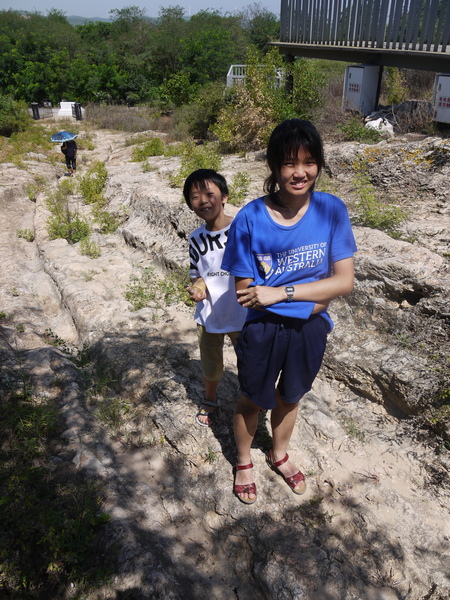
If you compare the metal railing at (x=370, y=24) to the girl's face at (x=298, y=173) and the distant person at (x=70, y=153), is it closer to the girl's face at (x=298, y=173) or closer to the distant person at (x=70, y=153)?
the distant person at (x=70, y=153)

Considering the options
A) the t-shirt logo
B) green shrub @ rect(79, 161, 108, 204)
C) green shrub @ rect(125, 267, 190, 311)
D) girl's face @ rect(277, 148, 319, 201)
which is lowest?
green shrub @ rect(125, 267, 190, 311)

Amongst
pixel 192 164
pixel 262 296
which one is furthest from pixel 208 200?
pixel 192 164

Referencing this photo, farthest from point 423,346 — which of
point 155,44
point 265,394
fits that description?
point 155,44

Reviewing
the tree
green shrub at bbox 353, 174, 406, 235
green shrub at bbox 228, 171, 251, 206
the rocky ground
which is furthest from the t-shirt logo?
the tree

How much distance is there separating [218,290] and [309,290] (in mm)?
729

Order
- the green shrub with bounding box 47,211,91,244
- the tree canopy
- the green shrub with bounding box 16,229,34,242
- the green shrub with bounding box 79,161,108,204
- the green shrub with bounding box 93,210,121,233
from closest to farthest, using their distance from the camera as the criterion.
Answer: the green shrub with bounding box 47,211,91,244, the green shrub with bounding box 93,210,121,233, the green shrub with bounding box 16,229,34,242, the green shrub with bounding box 79,161,108,204, the tree canopy

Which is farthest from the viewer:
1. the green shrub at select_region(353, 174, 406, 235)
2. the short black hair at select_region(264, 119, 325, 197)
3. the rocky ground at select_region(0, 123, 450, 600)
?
the green shrub at select_region(353, 174, 406, 235)

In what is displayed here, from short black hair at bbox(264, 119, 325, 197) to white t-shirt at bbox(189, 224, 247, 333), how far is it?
27.5 inches

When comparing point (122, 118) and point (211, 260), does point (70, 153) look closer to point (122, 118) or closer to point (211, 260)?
point (122, 118)

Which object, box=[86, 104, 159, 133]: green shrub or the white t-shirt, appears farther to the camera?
box=[86, 104, 159, 133]: green shrub

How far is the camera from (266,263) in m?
1.86

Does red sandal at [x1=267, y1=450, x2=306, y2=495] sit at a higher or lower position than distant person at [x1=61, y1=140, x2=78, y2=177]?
lower

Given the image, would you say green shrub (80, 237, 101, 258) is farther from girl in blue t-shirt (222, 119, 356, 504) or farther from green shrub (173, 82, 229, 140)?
green shrub (173, 82, 229, 140)

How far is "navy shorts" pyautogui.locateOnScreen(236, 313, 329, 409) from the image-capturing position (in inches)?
75.5
